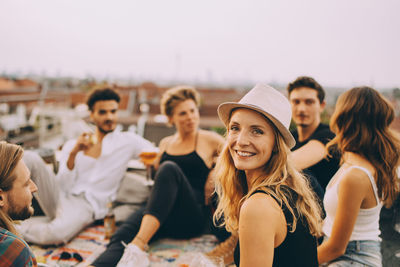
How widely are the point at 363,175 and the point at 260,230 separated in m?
0.83

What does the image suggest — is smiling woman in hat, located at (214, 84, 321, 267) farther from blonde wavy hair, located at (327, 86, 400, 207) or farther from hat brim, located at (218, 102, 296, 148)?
blonde wavy hair, located at (327, 86, 400, 207)

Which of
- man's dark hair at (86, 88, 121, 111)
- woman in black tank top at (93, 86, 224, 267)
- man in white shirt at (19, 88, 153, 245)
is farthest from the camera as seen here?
man's dark hair at (86, 88, 121, 111)

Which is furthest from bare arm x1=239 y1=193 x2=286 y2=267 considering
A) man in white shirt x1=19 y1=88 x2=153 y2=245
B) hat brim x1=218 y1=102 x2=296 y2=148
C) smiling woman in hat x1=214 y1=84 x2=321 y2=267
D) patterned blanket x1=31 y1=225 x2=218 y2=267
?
man in white shirt x1=19 y1=88 x2=153 y2=245

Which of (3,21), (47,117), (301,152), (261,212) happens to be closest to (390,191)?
(301,152)

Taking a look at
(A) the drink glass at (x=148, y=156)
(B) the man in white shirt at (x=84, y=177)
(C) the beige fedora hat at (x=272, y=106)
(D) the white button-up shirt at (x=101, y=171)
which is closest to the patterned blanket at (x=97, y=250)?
(B) the man in white shirt at (x=84, y=177)

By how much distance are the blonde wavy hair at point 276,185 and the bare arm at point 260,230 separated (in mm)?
61

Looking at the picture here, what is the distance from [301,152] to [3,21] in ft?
24.4

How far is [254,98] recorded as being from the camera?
1.29 m

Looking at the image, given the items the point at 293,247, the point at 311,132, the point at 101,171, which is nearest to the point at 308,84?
the point at 311,132

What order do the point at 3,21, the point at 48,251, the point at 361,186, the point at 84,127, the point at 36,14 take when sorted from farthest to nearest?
the point at 3,21 → the point at 36,14 → the point at 84,127 → the point at 48,251 → the point at 361,186

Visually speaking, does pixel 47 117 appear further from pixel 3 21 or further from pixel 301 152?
pixel 301 152

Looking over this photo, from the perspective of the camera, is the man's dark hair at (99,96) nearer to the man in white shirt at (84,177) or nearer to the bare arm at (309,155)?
the man in white shirt at (84,177)

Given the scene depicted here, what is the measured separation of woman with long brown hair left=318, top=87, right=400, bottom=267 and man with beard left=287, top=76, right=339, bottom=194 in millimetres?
506

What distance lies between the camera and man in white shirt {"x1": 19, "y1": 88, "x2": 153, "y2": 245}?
2.48m
